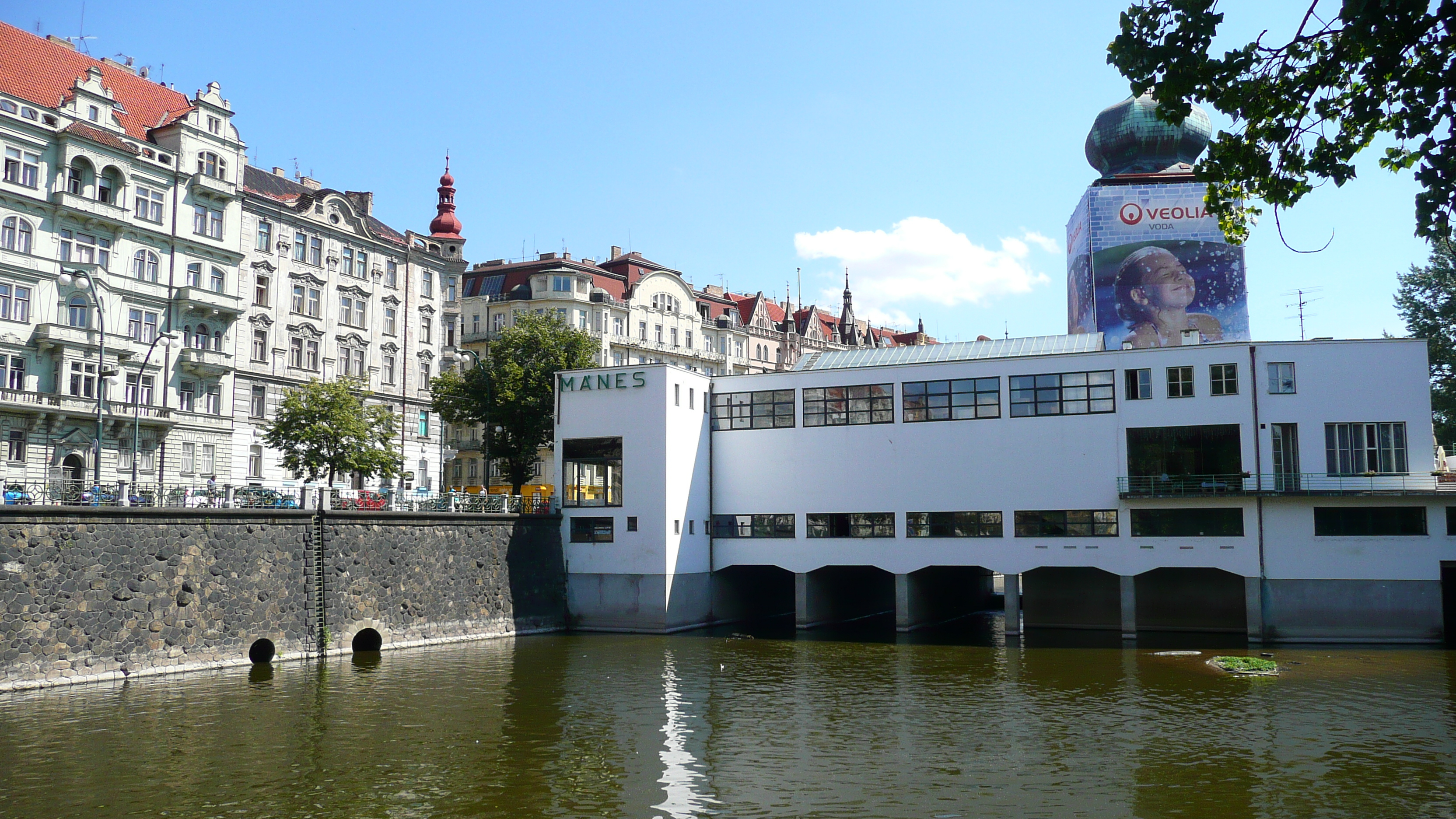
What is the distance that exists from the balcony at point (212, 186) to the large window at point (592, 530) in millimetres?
26817

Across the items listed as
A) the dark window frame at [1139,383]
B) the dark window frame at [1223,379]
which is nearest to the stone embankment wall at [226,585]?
the dark window frame at [1139,383]

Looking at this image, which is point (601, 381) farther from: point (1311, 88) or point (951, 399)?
point (1311, 88)

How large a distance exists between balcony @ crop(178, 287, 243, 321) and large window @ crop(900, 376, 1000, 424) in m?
36.6

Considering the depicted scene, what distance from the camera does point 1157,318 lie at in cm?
8700

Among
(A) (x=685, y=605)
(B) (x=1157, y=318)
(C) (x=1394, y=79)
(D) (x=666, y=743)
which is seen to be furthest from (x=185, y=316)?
(B) (x=1157, y=318)

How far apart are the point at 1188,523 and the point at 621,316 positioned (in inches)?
2296

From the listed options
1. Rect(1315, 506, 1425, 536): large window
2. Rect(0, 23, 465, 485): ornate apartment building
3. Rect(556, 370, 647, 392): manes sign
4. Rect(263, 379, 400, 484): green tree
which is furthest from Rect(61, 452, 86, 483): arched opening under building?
Rect(1315, 506, 1425, 536): large window

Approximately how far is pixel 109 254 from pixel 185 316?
525 cm

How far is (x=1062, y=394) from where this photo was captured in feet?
173

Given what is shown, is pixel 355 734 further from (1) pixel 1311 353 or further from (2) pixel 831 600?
(1) pixel 1311 353

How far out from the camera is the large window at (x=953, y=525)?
53.6 m

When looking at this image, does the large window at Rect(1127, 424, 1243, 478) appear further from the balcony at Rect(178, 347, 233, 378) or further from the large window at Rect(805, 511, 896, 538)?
the balcony at Rect(178, 347, 233, 378)

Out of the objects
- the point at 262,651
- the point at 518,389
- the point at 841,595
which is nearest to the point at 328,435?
the point at 518,389

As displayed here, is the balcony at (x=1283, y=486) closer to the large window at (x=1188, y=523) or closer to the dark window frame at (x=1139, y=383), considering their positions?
the large window at (x=1188, y=523)
